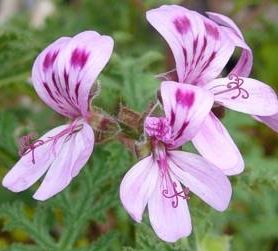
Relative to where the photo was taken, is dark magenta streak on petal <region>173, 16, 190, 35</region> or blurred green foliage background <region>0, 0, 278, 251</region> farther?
blurred green foliage background <region>0, 0, 278, 251</region>

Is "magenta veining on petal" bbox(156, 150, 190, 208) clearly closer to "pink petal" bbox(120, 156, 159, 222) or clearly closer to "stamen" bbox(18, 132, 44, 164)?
"pink petal" bbox(120, 156, 159, 222)

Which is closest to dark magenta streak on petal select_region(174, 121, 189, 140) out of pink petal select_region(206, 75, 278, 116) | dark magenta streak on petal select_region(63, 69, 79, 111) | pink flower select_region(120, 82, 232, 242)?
pink flower select_region(120, 82, 232, 242)

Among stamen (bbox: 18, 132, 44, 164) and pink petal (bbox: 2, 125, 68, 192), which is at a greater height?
stamen (bbox: 18, 132, 44, 164)

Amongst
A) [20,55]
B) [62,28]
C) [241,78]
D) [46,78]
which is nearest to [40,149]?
[46,78]

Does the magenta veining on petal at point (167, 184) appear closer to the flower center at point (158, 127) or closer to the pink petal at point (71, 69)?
the flower center at point (158, 127)

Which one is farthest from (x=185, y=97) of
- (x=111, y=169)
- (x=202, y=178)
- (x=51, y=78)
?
(x=111, y=169)

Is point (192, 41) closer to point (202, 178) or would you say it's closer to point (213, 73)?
point (213, 73)

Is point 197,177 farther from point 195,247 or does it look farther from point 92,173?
point 92,173
